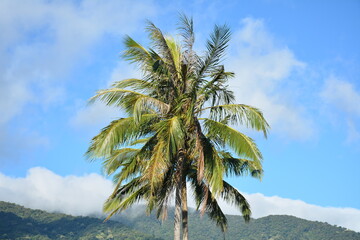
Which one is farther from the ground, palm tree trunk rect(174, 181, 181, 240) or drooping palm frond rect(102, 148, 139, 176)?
drooping palm frond rect(102, 148, 139, 176)

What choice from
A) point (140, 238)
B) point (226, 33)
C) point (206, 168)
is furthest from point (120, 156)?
point (140, 238)

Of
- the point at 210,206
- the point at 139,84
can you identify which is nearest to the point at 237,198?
the point at 210,206

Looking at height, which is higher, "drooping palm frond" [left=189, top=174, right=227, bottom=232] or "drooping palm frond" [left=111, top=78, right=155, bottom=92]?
"drooping palm frond" [left=111, top=78, right=155, bottom=92]

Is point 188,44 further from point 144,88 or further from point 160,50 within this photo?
point 144,88

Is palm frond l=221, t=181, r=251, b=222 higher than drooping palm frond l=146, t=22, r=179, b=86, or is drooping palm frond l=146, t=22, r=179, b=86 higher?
drooping palm frond l=146, t=22, r=179, b=86

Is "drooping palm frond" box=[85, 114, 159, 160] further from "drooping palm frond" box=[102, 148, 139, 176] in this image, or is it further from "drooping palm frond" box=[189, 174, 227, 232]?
"drooping palm frond" box=[189, 174, 227, 232]

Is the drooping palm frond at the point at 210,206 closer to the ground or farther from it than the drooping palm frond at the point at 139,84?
closer to the ground

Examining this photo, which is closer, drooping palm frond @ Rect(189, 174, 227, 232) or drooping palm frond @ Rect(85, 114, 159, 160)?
drooping palm frond @ Rect(85, 114, 159, 160)

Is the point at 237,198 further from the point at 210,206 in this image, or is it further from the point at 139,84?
the point at 139,84

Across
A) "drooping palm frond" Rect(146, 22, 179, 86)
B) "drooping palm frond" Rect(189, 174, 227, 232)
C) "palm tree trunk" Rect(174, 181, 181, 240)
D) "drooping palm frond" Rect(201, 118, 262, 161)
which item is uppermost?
"drooping palm frond" Rect(146, 22, 179, 86)

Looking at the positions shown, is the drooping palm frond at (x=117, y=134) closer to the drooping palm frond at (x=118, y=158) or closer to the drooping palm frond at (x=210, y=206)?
the drooping palm frond at (x=118, y=158)

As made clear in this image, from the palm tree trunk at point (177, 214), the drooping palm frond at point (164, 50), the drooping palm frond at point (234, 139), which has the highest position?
the drooping palm frond at point (164, 50)

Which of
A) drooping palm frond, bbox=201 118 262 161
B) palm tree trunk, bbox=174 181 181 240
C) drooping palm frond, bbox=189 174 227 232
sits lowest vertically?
palm tree trunk, bbox=174 181 181 240

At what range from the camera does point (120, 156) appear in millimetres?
14641
